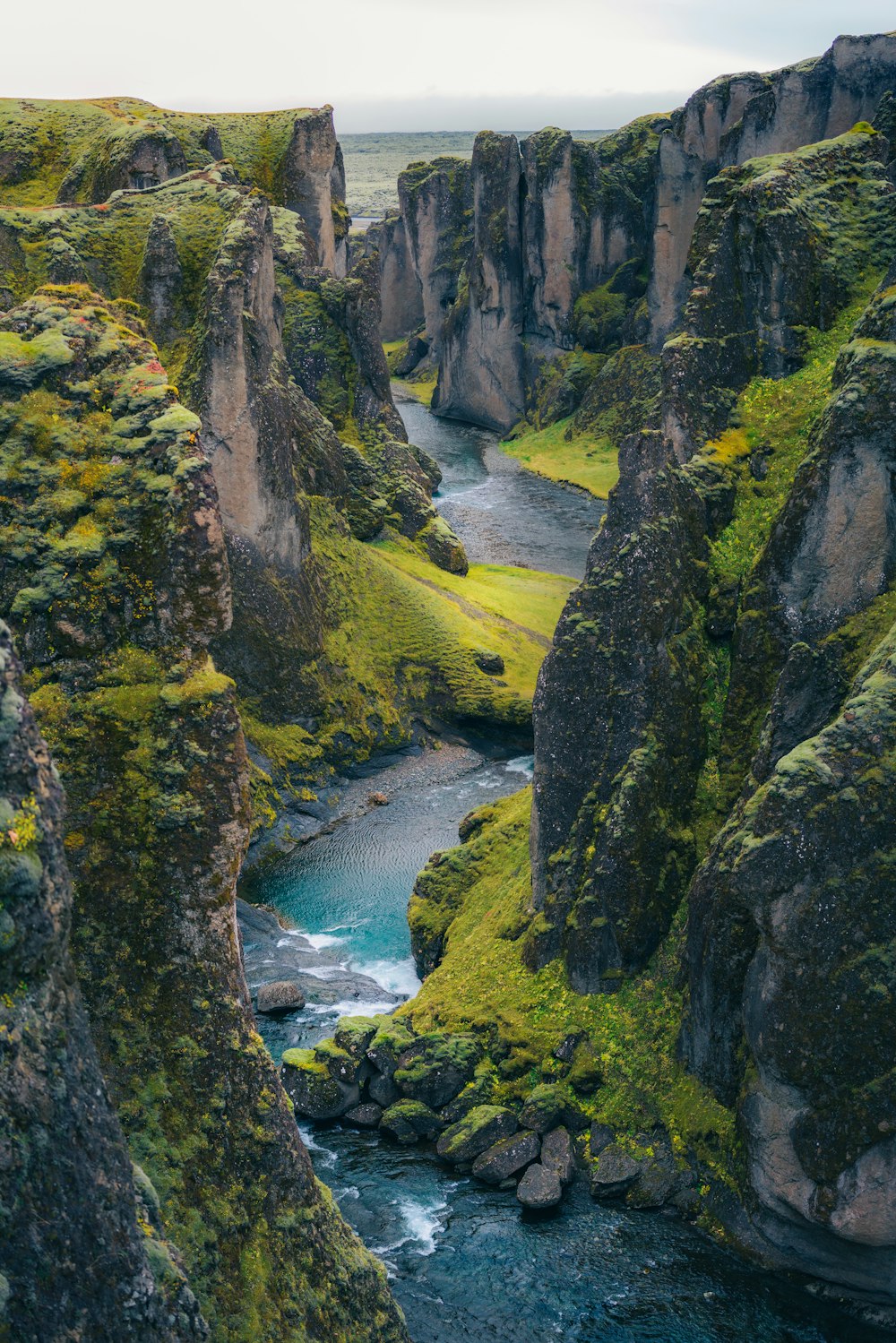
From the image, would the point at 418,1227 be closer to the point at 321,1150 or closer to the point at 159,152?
the point at 321,1150

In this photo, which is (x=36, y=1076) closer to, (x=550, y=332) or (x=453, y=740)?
(x=453, y=740)

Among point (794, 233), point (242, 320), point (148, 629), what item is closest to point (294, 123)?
point (242, 320)

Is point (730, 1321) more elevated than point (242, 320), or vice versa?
point (242, 320)

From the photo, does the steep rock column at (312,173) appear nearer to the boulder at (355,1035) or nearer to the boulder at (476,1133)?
the boulder at (355,1035)

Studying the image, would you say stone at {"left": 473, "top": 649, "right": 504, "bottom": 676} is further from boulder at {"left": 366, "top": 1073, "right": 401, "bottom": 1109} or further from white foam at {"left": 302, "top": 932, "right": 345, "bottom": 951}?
boulder at {"left": 366, "top": 1073, "right": 401, "bottom": 1109}

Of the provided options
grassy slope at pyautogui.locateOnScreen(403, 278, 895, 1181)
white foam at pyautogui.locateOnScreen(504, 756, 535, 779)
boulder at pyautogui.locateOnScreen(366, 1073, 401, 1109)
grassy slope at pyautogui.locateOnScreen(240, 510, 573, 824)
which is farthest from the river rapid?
white foam at pyautogui.locateOnScreen(504, 756, 535, 779)
